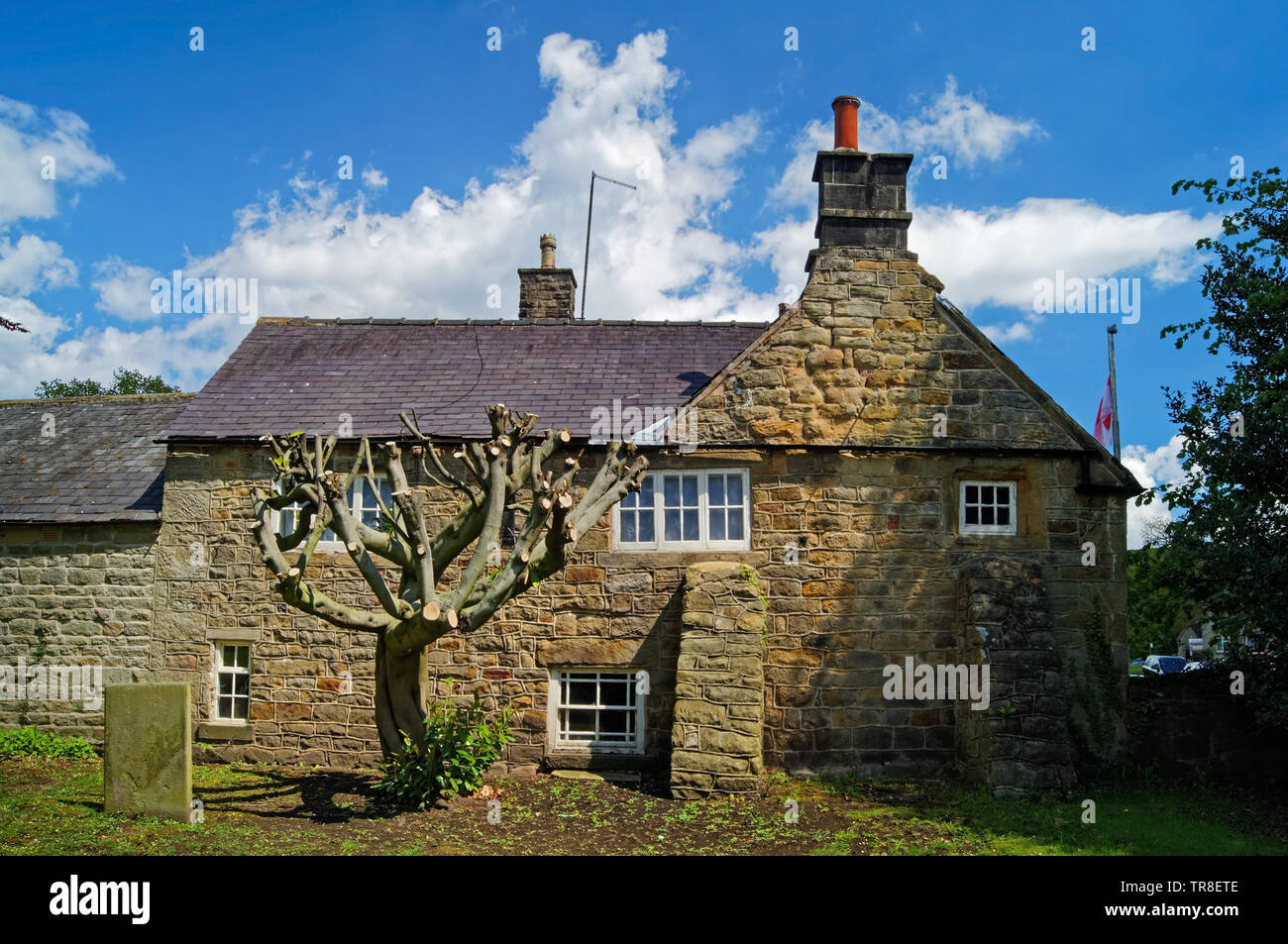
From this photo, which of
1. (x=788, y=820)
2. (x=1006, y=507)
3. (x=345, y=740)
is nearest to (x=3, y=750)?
(x=345, y=740)

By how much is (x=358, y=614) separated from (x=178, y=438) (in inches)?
216

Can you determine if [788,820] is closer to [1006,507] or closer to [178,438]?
[1006,507]

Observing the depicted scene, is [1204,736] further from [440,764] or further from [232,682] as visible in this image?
[232,682]

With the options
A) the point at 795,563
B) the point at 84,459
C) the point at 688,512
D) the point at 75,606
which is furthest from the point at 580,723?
the point at 84,459

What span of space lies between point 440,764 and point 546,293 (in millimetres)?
10342

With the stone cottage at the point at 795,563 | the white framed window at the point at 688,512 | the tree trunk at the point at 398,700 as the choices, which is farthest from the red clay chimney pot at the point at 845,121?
the tree trunk at the point at 398,700

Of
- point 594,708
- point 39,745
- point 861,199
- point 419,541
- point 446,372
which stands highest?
point 861,199

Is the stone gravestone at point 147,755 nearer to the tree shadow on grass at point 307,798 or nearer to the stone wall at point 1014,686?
the tree shadow on grass at point 307,798

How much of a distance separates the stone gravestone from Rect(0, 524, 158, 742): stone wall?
14.3 ft

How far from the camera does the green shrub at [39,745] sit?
12.5m

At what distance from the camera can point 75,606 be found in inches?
527

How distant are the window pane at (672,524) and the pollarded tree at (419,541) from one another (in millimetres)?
2228
